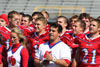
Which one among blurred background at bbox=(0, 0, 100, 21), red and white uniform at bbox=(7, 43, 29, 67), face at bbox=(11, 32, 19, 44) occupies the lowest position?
red and white uniform at bbox=(7, 43, 29, 67)

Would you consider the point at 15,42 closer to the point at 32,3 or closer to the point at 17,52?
the point at 17,52

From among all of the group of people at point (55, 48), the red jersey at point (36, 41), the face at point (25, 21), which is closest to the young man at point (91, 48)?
the group of people at point (55, 48)

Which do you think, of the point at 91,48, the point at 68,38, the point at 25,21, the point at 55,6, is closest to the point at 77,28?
the point at 68,38

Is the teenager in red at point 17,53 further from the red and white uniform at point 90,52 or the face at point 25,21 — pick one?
the face at point 25,21

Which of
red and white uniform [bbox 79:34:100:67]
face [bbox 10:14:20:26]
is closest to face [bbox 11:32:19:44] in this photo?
face [bbox 10:14:20:26]

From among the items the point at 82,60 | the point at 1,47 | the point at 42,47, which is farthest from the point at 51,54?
the point at 1,47

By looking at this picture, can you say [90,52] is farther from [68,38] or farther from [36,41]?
[36,41]

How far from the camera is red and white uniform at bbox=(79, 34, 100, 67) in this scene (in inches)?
162

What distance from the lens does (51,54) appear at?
406 centimetres

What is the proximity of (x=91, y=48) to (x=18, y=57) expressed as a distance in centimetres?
108

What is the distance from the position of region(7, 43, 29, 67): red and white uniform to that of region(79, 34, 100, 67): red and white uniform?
0.84 metres

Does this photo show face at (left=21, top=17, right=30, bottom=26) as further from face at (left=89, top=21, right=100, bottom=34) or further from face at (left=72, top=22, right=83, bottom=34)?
face at (left=89, top=21, right=100, bottom=34)

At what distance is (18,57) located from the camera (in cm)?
413

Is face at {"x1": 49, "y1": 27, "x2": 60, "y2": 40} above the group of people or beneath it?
above
